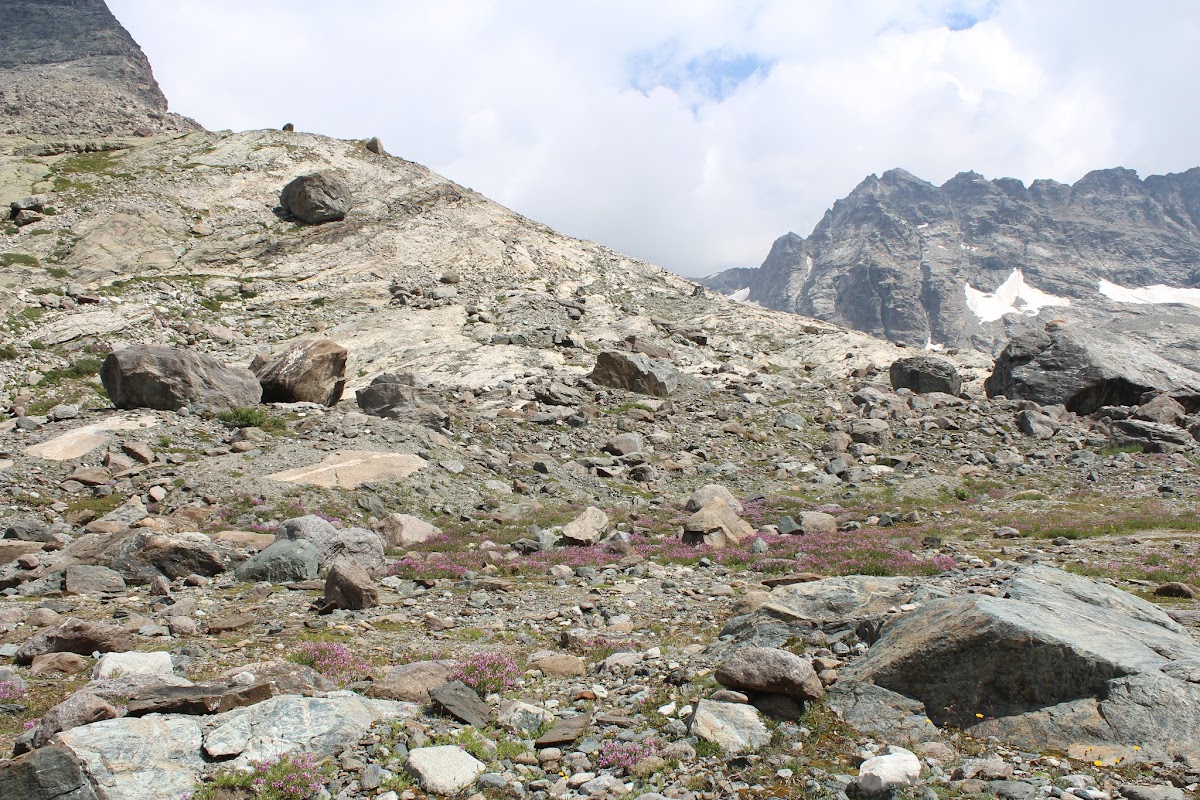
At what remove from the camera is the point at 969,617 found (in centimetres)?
793

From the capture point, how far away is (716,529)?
63.0 feet

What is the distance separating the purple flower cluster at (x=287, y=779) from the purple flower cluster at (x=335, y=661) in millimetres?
2202

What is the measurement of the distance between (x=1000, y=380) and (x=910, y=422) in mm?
10987

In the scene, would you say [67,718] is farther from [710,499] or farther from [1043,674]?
[710,499]

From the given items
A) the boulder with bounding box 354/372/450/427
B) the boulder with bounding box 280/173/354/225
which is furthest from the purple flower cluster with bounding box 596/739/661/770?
the boulder with bounding box 280/173/354/225

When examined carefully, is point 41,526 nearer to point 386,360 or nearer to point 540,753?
point 540,753

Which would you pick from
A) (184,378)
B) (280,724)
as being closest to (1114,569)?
(280,724)

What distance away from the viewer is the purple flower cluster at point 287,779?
6410mm

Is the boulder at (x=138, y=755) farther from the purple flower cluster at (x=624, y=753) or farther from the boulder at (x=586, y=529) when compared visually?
the boulder at (x=586, y=529)

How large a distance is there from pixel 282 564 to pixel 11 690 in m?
6.87

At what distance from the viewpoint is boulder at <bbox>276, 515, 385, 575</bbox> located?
16.0m

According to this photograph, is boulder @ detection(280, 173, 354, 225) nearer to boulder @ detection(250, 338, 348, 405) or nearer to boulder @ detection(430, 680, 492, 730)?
boulder @ detection(250, 338, 348, 405)

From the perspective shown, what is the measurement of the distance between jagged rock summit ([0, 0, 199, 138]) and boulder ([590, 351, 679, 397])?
7809cm

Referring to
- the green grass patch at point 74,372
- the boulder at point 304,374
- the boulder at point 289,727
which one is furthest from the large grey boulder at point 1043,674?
the green grass patch at point 74,372
